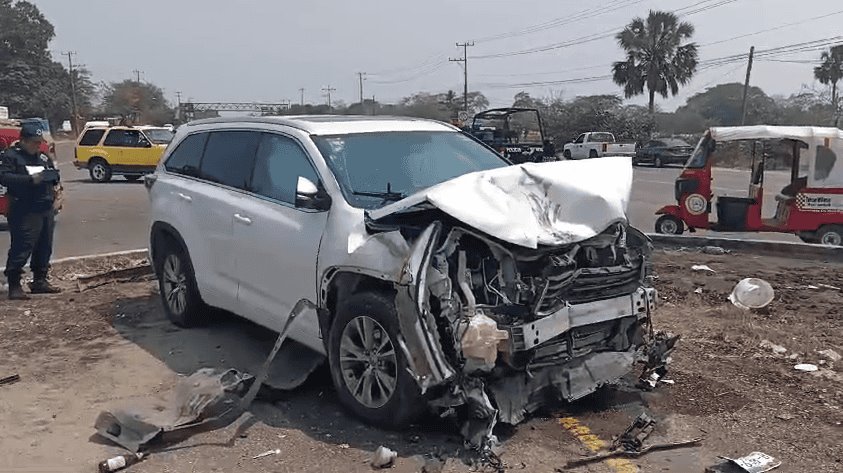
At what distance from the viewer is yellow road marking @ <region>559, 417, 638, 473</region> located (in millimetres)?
4129

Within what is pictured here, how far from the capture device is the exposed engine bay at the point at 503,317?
13.8ft

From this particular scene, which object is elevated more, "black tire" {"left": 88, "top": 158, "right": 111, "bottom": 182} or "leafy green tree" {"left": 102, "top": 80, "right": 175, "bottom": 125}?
"leafy green tree" {"left": 102, "top": 80, "right": 175, "bottom": 125}

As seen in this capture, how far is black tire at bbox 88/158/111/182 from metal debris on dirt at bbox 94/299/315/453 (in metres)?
23.0

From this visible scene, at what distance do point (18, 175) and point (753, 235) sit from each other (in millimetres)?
11393

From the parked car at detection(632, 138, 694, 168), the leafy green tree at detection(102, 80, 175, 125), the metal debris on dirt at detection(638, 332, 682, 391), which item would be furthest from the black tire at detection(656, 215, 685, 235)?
the leafy green tree at detection(102, 80, 175, 125)

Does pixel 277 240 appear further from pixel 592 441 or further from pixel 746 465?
pixel 746 465

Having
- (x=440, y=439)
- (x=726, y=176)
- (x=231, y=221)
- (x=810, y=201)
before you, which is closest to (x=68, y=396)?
(x=231, y=221)

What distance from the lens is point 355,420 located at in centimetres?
476

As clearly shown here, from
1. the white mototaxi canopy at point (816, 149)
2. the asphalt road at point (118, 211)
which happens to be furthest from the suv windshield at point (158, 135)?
the white mototaxi canopy at point (816, 149)

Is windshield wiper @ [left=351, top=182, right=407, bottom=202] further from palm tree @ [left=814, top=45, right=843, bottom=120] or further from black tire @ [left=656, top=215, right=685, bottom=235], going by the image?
palm tree @ [left=814, top=45, right=843, bottom=120]

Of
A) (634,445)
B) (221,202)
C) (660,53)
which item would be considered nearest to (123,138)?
(221,202)

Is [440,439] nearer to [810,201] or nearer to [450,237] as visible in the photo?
[450,237]

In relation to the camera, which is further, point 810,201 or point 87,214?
point 87,214

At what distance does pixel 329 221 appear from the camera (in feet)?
16.2
